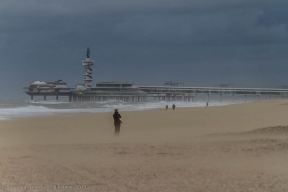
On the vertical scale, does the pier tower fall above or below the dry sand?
above

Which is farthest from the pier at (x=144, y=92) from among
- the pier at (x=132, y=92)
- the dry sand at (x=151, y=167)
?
the dry sand at (x=151, y=167)

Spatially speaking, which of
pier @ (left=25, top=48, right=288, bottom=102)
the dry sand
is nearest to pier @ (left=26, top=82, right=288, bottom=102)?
pier @ (left=25, top=48, right=288, bottom=102)

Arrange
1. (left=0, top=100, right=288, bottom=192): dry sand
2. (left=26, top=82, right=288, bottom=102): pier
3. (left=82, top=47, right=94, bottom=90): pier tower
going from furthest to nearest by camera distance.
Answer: (left=82, top=47, right=94, bottom=90): pier tower < (left=26, top=82, right=288, bottom=102): pier < (left=0, top=100, right=288, bottom=192): dry sand

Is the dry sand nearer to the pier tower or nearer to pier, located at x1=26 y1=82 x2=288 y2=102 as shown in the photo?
pier, located at x1=26 y1=82 x2=288 y2=102

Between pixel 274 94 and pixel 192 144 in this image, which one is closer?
pixel 192 144

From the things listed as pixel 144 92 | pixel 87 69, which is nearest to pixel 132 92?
pixel 144 92

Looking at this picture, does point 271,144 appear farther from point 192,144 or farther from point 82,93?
point 82,93

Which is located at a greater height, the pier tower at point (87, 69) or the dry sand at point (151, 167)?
the pier tower at point (87, 69)

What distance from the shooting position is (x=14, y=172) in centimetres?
731

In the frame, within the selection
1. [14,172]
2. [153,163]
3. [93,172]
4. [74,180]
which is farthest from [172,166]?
[14,172]

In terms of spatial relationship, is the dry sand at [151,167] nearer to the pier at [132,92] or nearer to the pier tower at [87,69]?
the pier at [132,92]

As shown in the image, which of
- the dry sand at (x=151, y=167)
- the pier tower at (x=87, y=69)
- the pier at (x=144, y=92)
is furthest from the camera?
the pier tower at (x=87, y=69)

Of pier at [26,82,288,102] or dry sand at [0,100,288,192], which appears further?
pier at [26,82,288,102]

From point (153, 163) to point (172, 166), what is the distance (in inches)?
18.9
